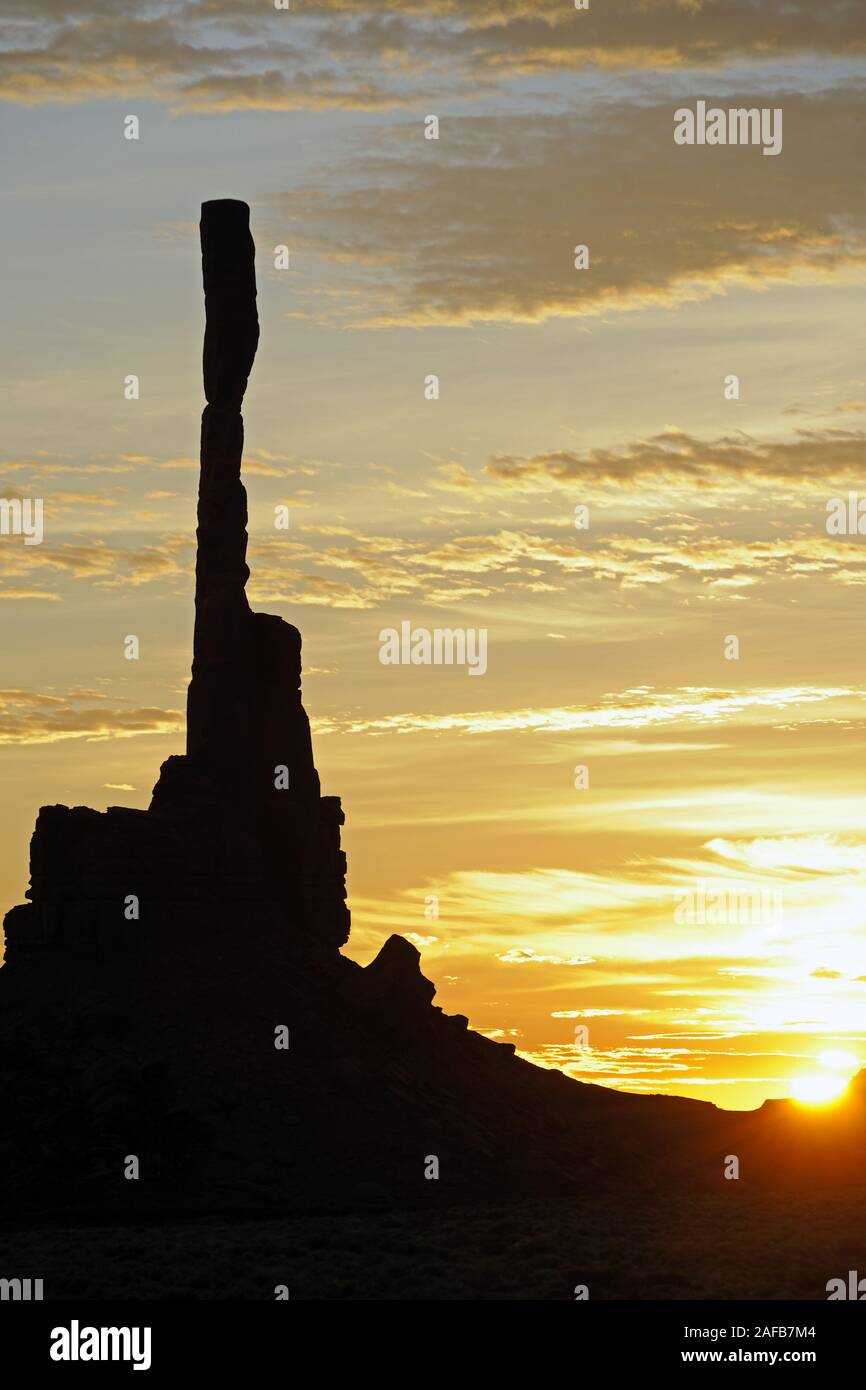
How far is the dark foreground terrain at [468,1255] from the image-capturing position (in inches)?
2751

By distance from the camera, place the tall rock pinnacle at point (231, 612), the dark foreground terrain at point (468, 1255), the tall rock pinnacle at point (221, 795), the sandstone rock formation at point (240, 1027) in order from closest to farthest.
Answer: the dark foreground terrain at point (468, 1255) → the sandstone rock formation at point (240, 1027) → the tall rock pinnacle at point (221, 795) → the tall rock pinnacle at point (231, 612)

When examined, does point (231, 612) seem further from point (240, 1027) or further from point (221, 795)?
point (240, 1027)

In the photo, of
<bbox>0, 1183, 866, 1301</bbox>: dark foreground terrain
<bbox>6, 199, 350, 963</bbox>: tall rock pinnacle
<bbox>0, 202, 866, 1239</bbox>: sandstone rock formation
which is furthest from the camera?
<bbox>6, 199, 350, 963</bbox>: tall rock pinnacle

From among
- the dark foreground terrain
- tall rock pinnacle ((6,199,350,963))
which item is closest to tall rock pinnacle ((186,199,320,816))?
tall rock pinnacle ((6,199,350,963))

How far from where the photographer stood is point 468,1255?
7538 cm

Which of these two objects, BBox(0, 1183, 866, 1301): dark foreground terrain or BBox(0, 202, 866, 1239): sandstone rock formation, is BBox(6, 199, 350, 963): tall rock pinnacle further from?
BBox(0, 1183, 866, 1301): dark foreground terrain

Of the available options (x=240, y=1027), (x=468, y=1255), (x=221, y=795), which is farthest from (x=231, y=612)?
(x=468, y=1255)

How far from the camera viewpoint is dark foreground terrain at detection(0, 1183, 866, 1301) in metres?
69.9

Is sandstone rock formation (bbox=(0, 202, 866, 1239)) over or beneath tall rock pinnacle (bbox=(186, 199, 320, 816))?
beneath

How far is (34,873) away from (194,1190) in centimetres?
2020

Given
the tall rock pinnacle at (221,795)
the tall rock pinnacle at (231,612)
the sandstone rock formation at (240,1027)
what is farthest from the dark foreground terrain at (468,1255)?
the tall rock pinnacle at (231,612)

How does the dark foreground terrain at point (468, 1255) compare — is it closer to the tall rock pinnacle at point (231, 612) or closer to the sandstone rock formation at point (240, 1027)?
the sandstone rock formation at point (240, 1027)
